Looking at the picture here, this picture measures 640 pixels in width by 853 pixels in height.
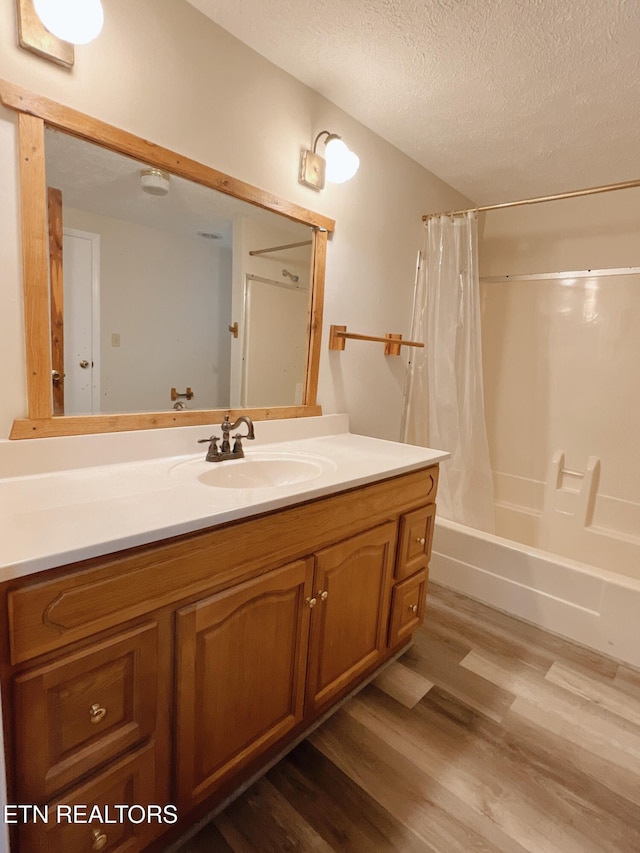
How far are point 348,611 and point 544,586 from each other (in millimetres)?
1098

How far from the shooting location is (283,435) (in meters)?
1.71

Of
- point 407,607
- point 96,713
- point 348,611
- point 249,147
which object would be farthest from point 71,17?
point 407,607

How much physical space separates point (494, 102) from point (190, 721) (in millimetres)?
2186

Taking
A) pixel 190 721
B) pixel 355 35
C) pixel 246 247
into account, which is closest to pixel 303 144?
pixel 355 35

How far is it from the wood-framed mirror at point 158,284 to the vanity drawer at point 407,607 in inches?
30.5

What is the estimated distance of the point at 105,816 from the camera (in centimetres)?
83

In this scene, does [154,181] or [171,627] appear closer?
[171,627]

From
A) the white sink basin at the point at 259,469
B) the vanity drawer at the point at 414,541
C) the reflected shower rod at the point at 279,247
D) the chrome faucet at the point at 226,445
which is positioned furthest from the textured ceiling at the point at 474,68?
the vanity drawer at the point at 414,541

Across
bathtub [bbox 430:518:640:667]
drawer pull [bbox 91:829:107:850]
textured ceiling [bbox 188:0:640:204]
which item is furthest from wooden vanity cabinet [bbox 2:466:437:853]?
textured ceiling [bbox 188:0:640:204]

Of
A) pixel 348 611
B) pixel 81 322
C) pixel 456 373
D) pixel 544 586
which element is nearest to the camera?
pixel 81 322

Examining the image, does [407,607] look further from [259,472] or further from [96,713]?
[96,713]

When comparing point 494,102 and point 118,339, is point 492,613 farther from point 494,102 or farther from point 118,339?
point 494,102

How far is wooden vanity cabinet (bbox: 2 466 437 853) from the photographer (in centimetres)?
71

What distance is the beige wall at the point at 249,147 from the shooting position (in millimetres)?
1064
